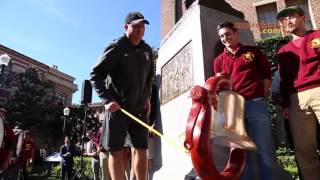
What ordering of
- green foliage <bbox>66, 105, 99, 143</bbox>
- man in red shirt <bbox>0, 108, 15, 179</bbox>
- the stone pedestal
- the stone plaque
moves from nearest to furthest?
the stone pedestal < the stone plaque < man in red shirt <bbox>0, 108, 15, 179</bbox> < green foliage <bbox>66, 105, 99, 143</bbox>

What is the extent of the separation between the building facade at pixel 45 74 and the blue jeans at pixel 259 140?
3932 cm

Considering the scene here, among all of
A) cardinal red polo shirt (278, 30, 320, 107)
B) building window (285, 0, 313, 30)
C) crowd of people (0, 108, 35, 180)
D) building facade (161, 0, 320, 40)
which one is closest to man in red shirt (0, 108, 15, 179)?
crowd of people (0, 108, 35, 180)

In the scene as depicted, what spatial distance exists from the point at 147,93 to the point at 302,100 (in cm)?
173

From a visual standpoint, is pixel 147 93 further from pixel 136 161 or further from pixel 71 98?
pixel 71 98

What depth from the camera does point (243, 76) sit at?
3.62 meters

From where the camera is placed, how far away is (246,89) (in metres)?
3.57

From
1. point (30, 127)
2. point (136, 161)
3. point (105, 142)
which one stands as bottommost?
point (136, 161)

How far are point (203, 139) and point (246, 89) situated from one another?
138cm

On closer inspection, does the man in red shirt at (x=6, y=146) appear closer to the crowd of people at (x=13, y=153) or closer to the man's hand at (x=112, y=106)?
the crowd of people at (x=13, y=153)

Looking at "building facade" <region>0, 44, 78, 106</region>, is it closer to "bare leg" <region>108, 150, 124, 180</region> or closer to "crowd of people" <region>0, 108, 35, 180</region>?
"crowd of people" <region>0, 108, 35, 180</region>

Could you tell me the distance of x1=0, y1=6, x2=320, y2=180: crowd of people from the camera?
3289 mm

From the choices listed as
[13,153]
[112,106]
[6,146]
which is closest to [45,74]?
[13,153]

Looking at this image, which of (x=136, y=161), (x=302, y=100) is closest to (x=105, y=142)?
(x=136, y=161)

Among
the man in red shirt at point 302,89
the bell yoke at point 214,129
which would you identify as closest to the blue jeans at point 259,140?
the man in red shirt at point 302,89
